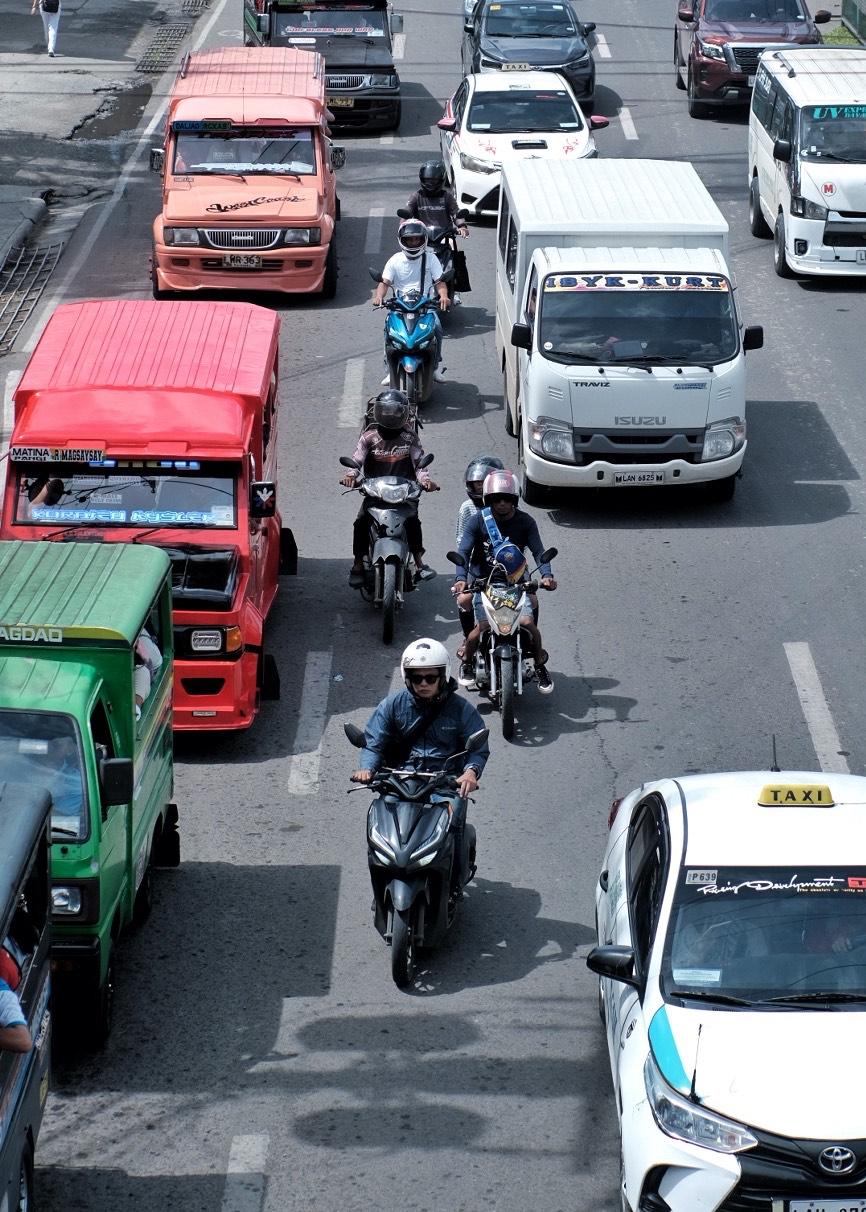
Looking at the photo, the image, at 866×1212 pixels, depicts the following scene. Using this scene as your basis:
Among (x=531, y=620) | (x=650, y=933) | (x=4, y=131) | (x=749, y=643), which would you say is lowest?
(x=4, y=131)

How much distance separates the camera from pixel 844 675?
46.9 feet

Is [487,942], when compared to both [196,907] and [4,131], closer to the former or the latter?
[196,907]

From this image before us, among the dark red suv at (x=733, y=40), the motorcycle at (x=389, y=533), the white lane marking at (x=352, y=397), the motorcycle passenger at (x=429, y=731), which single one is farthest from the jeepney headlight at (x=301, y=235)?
the motorcycle passenger at (x=429, y=731)

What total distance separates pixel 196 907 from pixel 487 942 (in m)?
1.61

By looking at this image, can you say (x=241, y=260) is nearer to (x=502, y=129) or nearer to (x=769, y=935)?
(x=502, y=129)

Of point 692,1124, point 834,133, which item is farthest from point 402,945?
point 834,133

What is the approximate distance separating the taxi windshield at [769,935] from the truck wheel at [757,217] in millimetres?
19132

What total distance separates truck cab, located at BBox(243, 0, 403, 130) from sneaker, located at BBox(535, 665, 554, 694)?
63.3ft

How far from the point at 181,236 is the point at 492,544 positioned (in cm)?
1025

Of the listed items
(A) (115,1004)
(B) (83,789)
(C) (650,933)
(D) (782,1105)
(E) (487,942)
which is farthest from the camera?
(E) (487,942)

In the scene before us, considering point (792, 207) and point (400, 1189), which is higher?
point (400, 1189)

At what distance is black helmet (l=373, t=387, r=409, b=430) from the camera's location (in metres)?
14.8

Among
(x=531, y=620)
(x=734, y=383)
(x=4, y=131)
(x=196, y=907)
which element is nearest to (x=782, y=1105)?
(x=196, y=907)

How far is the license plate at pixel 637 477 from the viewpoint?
1712 cm
